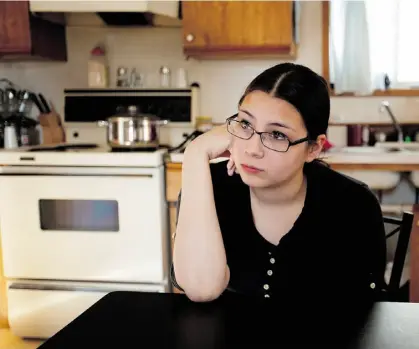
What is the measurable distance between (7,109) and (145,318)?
2.63m

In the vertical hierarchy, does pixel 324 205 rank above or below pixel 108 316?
above

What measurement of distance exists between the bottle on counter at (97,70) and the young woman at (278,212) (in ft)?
6.55

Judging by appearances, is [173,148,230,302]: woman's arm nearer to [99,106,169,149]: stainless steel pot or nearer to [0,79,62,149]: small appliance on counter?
[99,106,169,149]: stainless steel pot

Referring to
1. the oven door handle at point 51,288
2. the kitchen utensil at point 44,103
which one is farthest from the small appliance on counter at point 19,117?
the oven door handle at point 51,288

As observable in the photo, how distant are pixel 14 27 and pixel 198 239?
2220mm

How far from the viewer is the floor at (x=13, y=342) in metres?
2.53

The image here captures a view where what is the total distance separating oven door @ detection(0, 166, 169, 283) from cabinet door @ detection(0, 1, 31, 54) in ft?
2.56

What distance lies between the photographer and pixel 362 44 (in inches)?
115

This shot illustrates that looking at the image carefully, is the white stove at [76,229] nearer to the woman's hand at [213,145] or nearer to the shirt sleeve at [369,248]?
the woman's hand at [213,145]

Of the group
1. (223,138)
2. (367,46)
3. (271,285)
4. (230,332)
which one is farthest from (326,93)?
(367,46)

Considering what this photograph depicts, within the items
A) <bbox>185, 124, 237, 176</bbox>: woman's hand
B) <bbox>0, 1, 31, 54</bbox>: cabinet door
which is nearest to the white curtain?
<bbox>0, 1, 31, 54</bbox>: cabinet door

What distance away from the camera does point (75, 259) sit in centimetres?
250

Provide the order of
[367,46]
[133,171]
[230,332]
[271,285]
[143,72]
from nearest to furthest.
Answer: [230,332]
[271,285]
[133,171]
[367,46]
[143,72]

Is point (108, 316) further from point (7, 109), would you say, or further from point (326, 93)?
point (7, 109)
